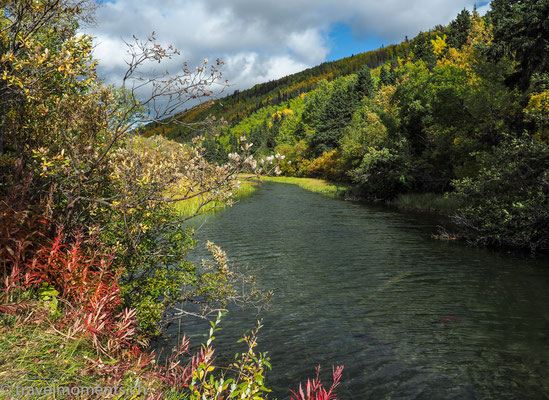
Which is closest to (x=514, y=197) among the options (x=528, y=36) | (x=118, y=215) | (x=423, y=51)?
(x=528, y=36)

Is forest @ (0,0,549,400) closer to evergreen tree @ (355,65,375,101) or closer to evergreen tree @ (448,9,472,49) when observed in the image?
evergreen tree @ (448,9,472,49)

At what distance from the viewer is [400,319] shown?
11070 mm

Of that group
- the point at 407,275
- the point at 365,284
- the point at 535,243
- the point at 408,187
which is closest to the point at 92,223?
the point at 365,284

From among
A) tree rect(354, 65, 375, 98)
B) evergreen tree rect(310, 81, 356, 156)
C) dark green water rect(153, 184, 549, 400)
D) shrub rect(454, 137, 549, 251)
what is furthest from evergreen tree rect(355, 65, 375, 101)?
dark green water rect(153, 184, 549, 400)

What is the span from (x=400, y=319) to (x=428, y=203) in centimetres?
2564

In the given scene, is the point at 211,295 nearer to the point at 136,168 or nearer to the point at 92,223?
the point at 92,223

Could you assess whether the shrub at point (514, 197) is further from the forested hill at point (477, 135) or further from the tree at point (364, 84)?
the tree at point (364, 84)

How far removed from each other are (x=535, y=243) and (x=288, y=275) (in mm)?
13255

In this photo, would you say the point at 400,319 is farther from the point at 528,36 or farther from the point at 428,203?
the point at 428,203

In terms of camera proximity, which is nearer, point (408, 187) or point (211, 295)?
point (211, 295)

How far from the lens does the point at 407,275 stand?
15.4m

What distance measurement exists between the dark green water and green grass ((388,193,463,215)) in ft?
35.3

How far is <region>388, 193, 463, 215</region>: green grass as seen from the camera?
30.3 meters

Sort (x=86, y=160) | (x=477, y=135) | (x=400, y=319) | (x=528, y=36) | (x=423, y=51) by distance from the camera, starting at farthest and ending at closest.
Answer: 1. (x=423, y=51)
2. (x=477, y=135)
3. (x=528, y=36)
4. (x=400, y=319)
5. (x=86, y=160)
